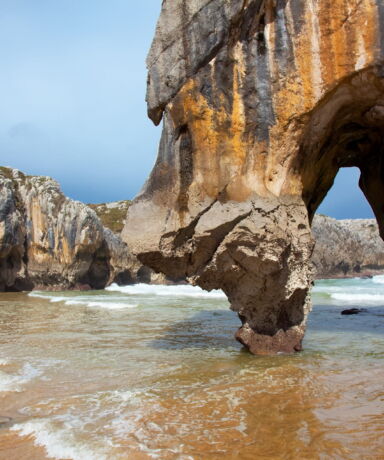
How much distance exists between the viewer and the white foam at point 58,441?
353 centimetres

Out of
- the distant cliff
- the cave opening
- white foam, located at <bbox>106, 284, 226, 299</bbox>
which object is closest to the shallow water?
the cave opening

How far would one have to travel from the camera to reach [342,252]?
70000 millimetres

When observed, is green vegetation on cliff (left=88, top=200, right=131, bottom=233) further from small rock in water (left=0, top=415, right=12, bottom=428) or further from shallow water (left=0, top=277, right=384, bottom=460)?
small rock in water (left=0, top=415, right=12, bottom=428)

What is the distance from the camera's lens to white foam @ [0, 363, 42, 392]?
5558 millimetres

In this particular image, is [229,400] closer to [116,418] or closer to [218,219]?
[116,418]

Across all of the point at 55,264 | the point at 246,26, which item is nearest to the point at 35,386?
the point at 246,26

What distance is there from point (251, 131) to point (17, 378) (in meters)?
5.28

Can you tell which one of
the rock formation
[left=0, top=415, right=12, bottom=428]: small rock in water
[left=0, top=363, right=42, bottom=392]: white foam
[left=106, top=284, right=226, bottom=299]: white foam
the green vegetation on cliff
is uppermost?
the green vegetation on cliff

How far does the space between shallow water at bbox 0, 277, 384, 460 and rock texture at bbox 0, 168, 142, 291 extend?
3021cm

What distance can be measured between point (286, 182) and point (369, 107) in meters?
2.03

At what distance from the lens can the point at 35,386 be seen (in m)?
5.65

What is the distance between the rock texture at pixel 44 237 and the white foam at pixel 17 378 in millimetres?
31077

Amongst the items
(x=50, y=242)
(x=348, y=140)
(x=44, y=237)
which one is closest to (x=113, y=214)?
(x=50, y=242)

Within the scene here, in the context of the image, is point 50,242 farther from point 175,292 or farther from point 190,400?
point 190,400
